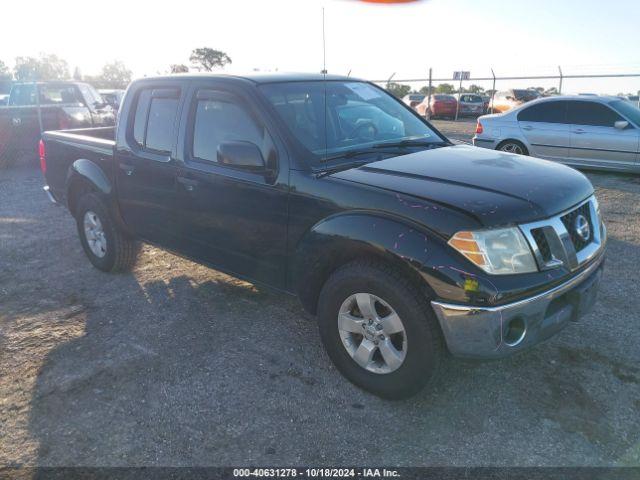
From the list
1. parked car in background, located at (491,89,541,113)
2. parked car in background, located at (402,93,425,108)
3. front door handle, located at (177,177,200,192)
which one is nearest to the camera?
front door handle, located at (177,177,200,192)

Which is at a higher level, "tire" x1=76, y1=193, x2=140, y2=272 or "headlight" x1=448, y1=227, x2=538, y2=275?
"headlight" x1=448, y1=227, x2=538, y2=275

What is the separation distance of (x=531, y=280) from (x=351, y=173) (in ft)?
3.77

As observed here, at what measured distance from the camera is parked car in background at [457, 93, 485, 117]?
80.8ft

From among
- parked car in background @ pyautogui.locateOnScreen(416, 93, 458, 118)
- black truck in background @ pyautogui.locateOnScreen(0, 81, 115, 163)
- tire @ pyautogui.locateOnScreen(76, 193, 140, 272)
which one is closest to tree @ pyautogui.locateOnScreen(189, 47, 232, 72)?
black truck in background @ pyautogui.locateOnScreen(0, 81, 115, 163)

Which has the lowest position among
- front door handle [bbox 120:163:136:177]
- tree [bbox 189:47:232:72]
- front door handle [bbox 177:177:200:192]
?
front door handle [bbox 177:177:200:192]

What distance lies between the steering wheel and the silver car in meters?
6.44

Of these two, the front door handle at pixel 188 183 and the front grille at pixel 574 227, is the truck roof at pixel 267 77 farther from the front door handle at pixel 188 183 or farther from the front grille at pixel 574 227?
the front grille at pixel 574 227

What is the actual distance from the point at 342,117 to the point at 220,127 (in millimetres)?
881

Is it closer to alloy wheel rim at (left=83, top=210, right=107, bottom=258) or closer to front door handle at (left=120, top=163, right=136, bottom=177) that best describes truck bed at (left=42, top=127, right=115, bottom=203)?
front door handle at (left=120, top=163, right=136, bottom=177)

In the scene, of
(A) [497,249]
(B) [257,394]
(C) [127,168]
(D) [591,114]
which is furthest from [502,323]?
(D) [591,114]

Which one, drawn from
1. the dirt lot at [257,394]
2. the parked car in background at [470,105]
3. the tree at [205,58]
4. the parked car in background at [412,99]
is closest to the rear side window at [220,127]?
the dirt lot at [257,394]

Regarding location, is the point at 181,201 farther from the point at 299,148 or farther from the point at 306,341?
the point at 306,341

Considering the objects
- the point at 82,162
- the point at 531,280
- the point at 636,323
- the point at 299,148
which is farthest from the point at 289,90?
the point at 636,323

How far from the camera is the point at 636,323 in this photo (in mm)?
3729
